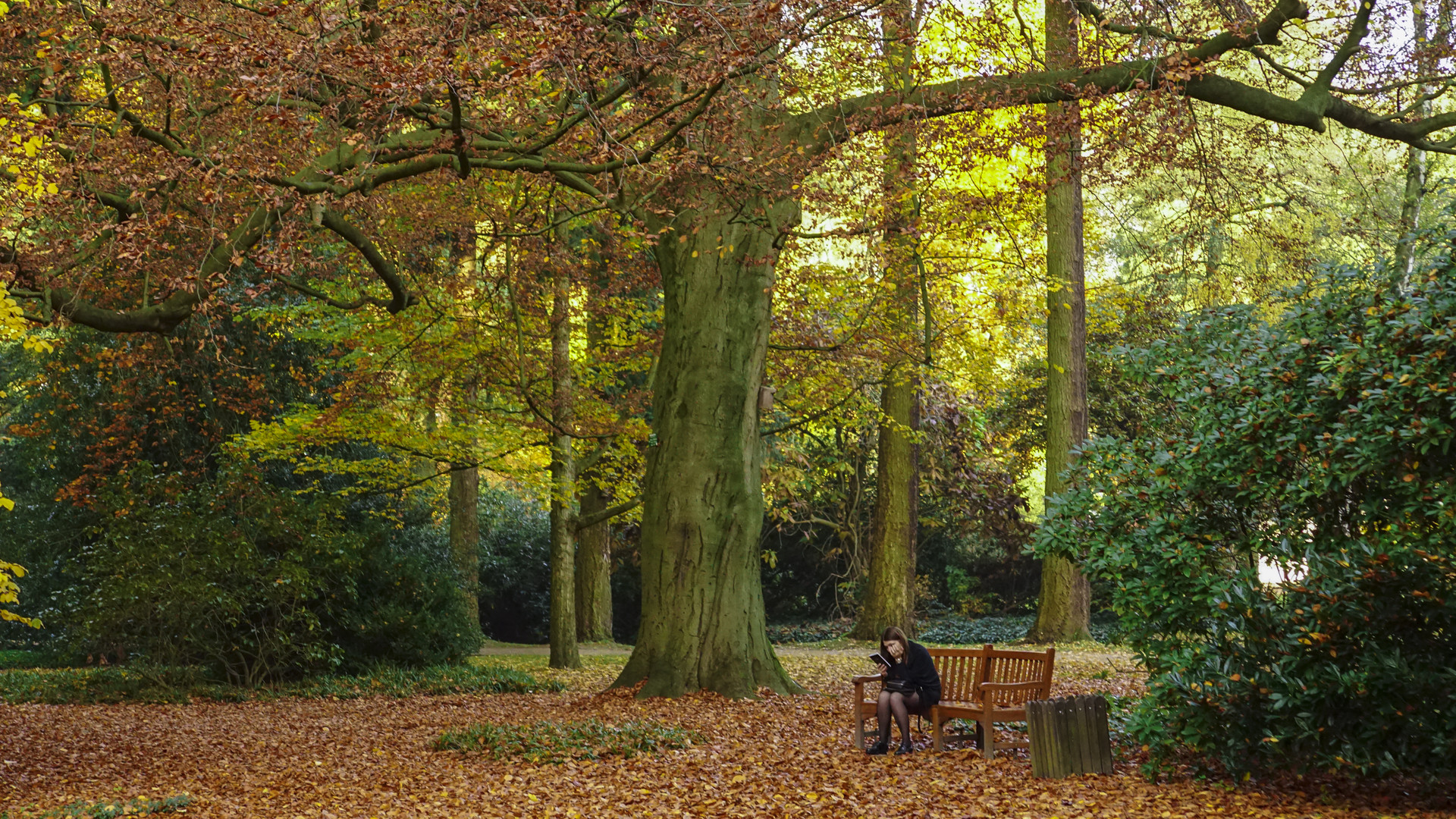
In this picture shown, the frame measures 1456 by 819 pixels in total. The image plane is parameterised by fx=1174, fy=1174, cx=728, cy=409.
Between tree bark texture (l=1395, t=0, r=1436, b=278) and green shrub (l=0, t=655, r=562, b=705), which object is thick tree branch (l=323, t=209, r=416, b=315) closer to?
green shrub (l=0, t=655, r=562, b=705)

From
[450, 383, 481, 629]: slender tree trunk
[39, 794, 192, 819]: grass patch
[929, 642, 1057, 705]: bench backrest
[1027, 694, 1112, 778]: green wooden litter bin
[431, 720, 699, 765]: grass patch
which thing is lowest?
[39, 794, 192, 819]: grass patch

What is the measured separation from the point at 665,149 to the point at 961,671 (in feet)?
18.0

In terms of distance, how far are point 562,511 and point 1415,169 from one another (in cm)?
1220

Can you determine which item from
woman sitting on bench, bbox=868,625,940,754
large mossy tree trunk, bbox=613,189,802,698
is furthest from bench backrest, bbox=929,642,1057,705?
large mossy tree trunk, bbox=613,189,802,698

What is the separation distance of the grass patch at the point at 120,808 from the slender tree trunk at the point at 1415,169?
292 inches

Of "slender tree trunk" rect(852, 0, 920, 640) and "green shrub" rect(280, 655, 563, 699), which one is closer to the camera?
"green shrub" rect(280, 655, 563, 699)

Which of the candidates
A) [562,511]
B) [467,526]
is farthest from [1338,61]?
[467,526]

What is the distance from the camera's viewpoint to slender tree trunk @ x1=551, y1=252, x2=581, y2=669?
14938mm

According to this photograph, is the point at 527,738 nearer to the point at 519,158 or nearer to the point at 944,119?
the point at 519,158

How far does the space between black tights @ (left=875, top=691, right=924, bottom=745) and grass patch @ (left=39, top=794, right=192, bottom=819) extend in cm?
433

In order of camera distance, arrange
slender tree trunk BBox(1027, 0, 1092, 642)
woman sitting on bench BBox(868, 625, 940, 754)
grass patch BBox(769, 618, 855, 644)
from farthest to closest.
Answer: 1. grass patch BBox(769, 618, 855, 644)
2. slender tree trunk BBox(1027, 0, 1092, 642)
3. woman sitting on bench BBox(868, 625, 940, 754)

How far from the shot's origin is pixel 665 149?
10953 millimetres

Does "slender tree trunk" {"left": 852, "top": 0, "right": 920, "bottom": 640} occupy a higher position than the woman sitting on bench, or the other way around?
"slender tree trunk" {"left": 852, "top": 0, "right": 920, "bottom": 640}

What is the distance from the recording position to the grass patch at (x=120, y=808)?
6.42 m
